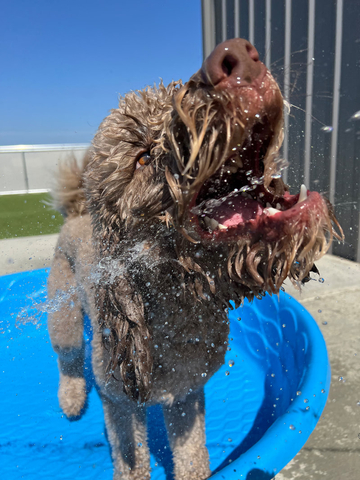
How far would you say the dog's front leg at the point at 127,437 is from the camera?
6.44 ft

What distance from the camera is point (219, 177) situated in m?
1.27

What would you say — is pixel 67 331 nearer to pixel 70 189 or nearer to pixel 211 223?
pixel 70 189

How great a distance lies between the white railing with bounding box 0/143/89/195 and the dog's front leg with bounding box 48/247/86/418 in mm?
8478

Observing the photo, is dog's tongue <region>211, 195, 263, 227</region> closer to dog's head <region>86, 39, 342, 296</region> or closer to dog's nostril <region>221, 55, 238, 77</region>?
dog's head <region>86, 39, 342, 296</region>

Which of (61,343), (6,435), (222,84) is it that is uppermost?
(222,84)

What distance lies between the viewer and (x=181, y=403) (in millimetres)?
2037

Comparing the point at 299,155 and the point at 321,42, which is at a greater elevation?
the point at 321,42

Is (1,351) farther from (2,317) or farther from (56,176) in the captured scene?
(56,176)

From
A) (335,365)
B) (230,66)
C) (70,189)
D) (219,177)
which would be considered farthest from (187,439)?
(230,66)

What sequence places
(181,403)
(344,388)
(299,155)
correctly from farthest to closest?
(299,155), (344,388), (181,403)

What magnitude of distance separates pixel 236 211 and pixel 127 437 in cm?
153

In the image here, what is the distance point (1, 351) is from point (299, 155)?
439 centimetres

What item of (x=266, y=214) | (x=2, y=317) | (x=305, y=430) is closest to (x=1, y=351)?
(x=2, y=317)

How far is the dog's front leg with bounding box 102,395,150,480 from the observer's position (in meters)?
1.96
